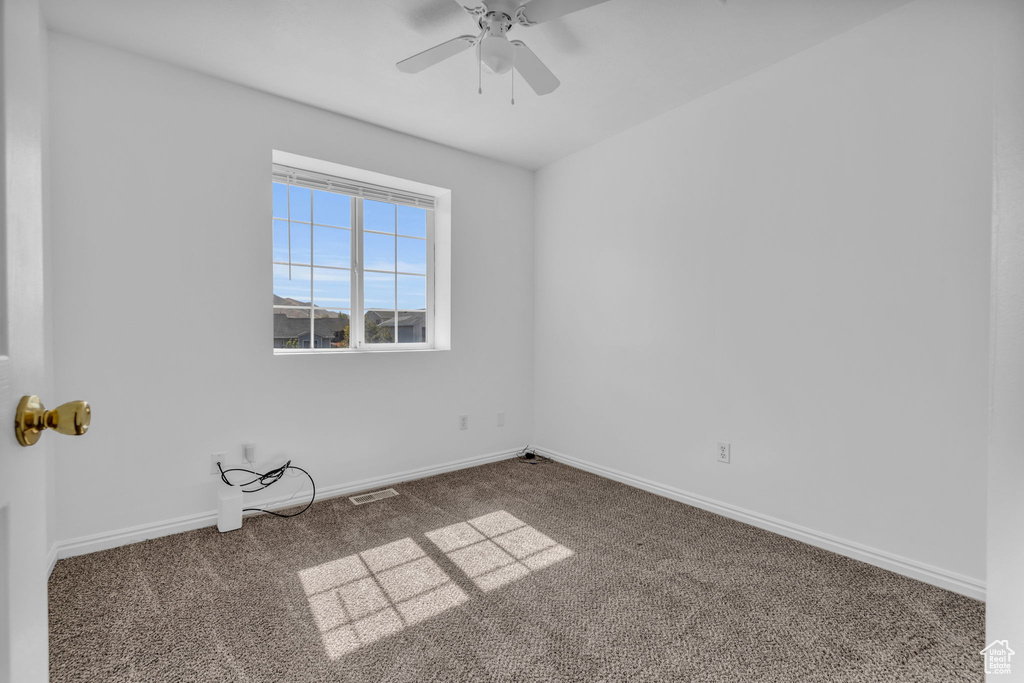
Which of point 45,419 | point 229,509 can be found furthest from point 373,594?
point 45,419

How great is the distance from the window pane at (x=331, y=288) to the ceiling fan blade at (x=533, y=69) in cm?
176

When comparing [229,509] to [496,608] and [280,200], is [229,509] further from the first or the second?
[280,200]

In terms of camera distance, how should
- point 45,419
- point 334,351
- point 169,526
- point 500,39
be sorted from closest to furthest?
point 45,419, point 500,39, point 169,526, point 334,351

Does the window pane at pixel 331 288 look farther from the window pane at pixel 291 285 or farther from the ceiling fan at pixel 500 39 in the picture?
the ceiling fan at pixel 500 39

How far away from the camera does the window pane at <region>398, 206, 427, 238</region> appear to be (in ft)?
11.4

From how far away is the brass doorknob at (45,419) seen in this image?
550 millimetres

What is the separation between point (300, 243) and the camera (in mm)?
3006

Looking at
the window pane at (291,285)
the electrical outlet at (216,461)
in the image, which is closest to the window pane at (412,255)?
the window pane at (291,285)

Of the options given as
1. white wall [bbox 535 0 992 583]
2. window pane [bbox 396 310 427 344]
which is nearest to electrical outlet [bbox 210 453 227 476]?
window pane [bbox 396 310 427 344]

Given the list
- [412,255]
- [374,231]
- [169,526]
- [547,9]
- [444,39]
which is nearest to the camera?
[547,9]

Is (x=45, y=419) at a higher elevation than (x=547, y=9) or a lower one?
lower

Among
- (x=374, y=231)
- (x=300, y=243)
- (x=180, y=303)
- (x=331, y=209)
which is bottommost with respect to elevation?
(x=180, y=303)

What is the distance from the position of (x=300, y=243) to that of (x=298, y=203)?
26cm

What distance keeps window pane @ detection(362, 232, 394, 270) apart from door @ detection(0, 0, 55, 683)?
2.66 meters
